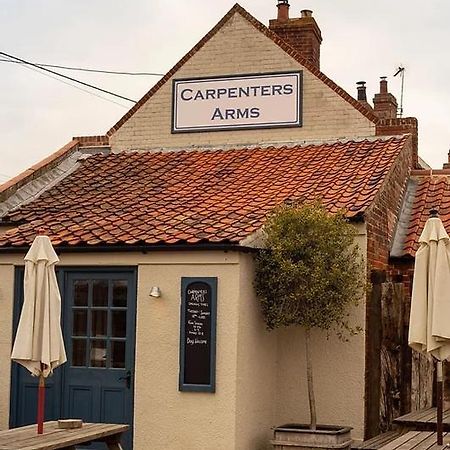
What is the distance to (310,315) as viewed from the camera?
1020cm

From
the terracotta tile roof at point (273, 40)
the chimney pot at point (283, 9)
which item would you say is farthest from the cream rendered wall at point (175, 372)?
the chimney pot at point (283, 9)

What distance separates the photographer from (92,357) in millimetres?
10891

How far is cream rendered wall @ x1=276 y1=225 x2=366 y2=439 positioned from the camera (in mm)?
10859

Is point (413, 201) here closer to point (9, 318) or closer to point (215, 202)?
point (215, 202)

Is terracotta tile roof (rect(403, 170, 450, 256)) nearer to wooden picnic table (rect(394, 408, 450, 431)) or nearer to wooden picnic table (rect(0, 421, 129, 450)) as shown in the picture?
wooden picnic table (rect(394, 408, 450, 431))

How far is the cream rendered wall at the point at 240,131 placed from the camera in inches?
545

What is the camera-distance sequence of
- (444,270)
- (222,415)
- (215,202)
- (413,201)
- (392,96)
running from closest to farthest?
(444,270) < (222,415) < (215,202) < (413,201) < (392,96)

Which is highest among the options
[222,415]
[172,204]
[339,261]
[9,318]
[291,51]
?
[291,51]

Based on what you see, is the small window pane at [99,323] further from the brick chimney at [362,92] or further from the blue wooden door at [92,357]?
the brick chimney at [362,92]

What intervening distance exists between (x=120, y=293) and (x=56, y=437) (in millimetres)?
3059

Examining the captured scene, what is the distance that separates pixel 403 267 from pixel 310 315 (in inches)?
97.0

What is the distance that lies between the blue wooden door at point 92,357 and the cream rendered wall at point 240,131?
427cm

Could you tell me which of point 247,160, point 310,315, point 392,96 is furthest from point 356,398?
point 392,96

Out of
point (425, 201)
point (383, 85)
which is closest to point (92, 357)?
point (425, 201)
